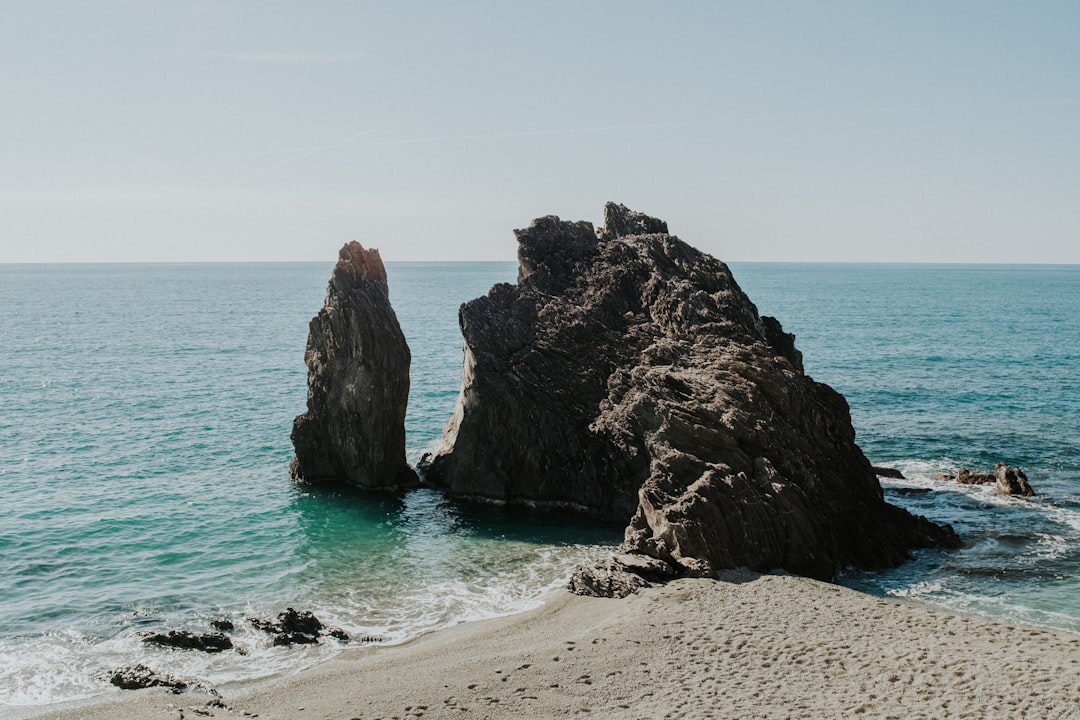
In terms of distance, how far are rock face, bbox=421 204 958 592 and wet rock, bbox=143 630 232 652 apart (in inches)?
467

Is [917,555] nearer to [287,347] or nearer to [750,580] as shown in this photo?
[750,580]

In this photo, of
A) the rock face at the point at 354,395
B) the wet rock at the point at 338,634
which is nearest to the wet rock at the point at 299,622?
the wet rock at the point at 338,634

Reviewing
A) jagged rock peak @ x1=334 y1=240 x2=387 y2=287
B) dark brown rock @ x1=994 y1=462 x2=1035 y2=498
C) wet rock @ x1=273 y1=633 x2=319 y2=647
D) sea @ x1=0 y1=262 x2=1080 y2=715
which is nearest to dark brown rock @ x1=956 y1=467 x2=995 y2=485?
sea @ x1=0 y1=262 x2=1080 y2=715

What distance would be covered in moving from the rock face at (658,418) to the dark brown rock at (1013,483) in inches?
268

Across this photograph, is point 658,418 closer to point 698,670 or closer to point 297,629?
point 698,670

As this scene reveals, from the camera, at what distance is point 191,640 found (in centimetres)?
2305

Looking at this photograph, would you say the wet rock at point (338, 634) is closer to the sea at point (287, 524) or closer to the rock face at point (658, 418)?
the sea at point (287, 524)

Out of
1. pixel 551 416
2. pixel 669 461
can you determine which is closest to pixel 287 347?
pixel 551 416

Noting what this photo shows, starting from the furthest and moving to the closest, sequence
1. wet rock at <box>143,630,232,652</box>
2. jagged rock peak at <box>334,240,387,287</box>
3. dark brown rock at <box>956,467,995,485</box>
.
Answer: jagged rock peak at <box>334,240,387,287</box>, dark brown rock at <box>956,467,995,485</box>, wet rock at <box>143,630,232,652</box>

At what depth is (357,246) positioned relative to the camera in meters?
39.8

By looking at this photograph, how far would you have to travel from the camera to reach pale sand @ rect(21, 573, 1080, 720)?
1856cm

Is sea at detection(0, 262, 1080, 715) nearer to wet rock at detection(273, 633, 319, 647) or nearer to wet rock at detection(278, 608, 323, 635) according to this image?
wet rock at detection(273, 633, 319, 647)

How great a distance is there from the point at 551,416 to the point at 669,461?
7.41m

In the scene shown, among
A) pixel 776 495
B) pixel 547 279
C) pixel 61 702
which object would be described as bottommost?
pixel 61 702
